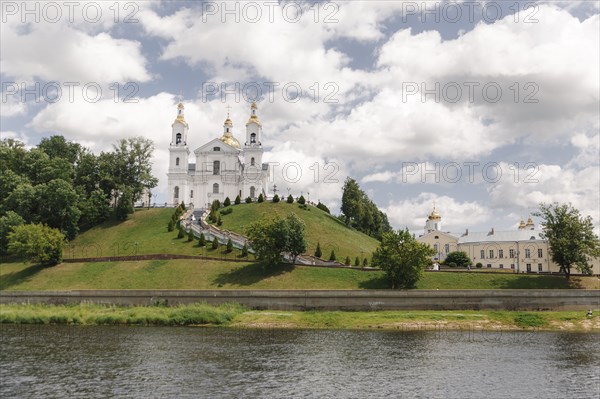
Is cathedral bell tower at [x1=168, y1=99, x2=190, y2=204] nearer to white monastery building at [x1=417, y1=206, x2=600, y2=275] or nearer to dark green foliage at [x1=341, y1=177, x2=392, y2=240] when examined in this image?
dark green foliage at [x1=341, y1=177, x2=392, y2=240]

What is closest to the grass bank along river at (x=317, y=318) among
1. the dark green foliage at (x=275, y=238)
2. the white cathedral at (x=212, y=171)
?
the dark green foliage at (x=275, y=238)

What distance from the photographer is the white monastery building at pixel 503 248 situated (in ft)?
285

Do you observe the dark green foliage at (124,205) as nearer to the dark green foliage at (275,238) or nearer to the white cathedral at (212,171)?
the white cathedral at (212,171)

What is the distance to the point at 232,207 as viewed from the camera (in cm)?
9712

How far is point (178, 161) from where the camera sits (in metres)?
115

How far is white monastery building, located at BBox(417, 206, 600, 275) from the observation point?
285 ft

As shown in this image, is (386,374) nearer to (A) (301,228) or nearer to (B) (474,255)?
(A) (301,228)

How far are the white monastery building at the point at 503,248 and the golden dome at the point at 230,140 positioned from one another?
44413mm

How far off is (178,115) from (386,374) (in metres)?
97.7

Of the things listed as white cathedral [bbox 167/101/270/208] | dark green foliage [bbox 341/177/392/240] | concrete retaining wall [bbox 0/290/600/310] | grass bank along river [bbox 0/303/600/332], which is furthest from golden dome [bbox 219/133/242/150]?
grass bank along river [bbox 0/303/600/332]

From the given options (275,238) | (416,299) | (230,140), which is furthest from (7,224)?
(230,140)

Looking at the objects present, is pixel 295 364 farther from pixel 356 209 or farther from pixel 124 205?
pixel 356 209

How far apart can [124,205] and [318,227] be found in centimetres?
3083

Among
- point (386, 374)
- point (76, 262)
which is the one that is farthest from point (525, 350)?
point (76, 262)
